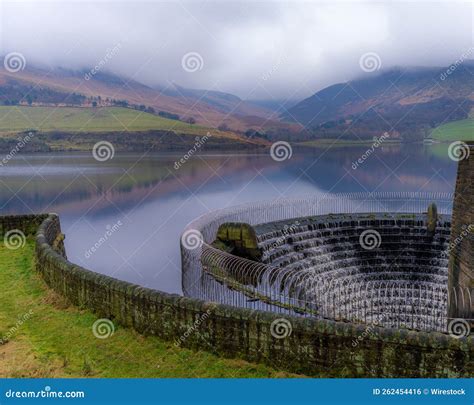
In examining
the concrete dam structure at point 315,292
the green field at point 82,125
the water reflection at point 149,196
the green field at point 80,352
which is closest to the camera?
the concrete dam structure at point 315,292

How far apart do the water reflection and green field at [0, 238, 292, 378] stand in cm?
1692

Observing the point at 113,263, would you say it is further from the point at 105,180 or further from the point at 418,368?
the point at 105,180

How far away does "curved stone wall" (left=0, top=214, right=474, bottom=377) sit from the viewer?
26.3 feet

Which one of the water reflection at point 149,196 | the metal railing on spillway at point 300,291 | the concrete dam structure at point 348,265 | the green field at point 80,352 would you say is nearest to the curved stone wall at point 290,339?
the green field at point 80,352

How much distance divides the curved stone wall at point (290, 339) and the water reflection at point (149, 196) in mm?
18513

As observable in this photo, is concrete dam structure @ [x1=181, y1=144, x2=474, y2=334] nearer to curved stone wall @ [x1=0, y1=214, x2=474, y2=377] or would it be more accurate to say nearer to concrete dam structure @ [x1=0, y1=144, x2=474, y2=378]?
concrete dam structure @ [x1=0, y1=144, x2=474, y2=378]

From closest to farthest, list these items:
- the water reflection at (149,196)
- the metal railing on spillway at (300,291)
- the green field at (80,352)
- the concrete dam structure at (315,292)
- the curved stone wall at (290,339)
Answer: the curved stone wall at (290,339) → the concrete dam structure at (315,292) → the green field at (80,352) → the metal railing on spillway at (300,291) → the water reflection at (149,196)

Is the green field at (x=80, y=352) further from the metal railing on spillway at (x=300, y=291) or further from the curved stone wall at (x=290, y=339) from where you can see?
the metal railing on spillway at (x=300, y=291)

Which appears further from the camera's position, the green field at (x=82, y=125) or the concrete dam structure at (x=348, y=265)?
the green field at (x=82, y=125)

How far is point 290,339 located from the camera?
8836 millimetres

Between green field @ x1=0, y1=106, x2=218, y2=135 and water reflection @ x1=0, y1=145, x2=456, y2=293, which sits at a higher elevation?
green field @ x1=0, y1=106, x2=218, y2=135

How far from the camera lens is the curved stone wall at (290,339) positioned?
802 cm

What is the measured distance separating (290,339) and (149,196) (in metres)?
61.2

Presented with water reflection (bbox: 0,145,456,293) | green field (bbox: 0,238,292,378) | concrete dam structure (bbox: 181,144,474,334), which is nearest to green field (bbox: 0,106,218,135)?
water reflection (bbox: 0,145,456,293)
